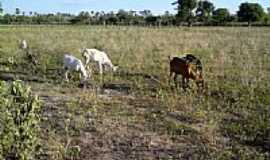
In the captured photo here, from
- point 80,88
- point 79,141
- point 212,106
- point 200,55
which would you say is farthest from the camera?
point 200,55

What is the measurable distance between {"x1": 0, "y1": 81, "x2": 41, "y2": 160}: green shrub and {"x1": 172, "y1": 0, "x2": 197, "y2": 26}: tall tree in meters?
67.0

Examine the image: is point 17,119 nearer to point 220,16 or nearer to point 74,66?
point 74,66

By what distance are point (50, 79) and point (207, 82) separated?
4.57 meters

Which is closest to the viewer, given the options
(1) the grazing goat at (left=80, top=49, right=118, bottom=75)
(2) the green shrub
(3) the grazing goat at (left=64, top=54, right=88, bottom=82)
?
(2) the green shrub

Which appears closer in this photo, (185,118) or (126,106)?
(185,118)

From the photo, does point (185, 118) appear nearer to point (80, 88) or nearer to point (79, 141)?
point (79, 141)

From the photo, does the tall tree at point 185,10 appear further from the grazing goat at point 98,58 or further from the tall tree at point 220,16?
the grazing goat at point 98,58

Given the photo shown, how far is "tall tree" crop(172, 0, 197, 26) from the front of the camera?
73062mm

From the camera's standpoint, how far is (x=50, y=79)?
49.4 feet

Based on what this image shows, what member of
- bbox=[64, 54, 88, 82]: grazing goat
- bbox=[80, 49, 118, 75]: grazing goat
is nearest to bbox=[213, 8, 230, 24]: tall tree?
bbox=[80, 49, 118, 75]: grazing goat

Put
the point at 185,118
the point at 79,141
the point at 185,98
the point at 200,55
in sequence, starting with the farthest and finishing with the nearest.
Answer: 1. the point at 200,55
2. the point at 185,98
3. the point at 185,118
4. the point at 79,141

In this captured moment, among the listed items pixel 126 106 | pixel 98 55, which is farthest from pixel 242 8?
pixel 126 106

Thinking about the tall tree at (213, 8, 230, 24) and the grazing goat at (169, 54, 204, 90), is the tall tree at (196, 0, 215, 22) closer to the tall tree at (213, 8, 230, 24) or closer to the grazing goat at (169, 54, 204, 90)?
the tall tree at (213, 8, 230, 24)

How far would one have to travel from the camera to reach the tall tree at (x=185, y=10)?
73062 millimetres
